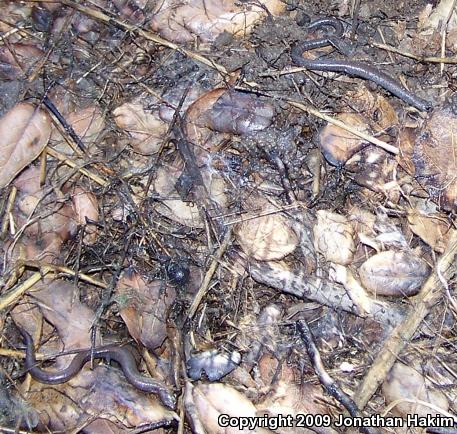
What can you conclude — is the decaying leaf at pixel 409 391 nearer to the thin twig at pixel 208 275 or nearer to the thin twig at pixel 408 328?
the thin twig at pixel 408 328

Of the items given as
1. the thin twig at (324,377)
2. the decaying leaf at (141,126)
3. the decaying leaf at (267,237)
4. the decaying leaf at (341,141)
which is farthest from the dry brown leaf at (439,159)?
the decaying leaf at (141,126)

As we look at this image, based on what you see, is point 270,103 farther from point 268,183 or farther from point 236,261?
point 236,261

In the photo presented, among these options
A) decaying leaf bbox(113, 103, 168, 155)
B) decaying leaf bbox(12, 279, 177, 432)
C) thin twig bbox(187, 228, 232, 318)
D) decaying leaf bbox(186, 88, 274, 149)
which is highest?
decaying leaf bbox(186, 88, 274, 149)

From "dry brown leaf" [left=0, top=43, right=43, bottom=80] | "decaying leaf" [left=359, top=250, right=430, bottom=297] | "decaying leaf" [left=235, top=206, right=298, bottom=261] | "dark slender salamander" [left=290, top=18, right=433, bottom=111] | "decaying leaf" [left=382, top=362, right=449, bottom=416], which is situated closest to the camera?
"decaying leaf" [left=382, top=362, right=449, bottom=416]

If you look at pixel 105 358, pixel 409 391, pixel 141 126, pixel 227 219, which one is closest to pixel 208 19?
pixel 141 126

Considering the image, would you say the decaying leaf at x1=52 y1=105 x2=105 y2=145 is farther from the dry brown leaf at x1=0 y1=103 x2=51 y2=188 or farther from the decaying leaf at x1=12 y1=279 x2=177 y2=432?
the decaying leaf at x1=12 y1=279 x2=177 y2=432

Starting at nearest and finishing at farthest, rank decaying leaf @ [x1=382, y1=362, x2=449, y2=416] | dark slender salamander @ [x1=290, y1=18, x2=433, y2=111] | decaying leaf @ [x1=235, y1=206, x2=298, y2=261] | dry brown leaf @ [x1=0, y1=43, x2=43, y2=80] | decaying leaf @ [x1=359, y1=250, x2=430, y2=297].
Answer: decaying leaf @ [x1=382, y1=362, x2=449, y2=416], decaying leaf @ [x1=359, y1=250, x2=430, y2=297], decaying leaf @ [x1=235, y1=206, x2=298, y2=261], dark slender salamander @ [x1=290, y1=18, x2=433, y2=111], dry brown leaf @ [x1=0, y1=43, x2=43, y2=80]

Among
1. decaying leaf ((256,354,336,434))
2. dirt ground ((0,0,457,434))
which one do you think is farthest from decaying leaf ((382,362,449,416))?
decaying leaf ((256,354,336,434))
